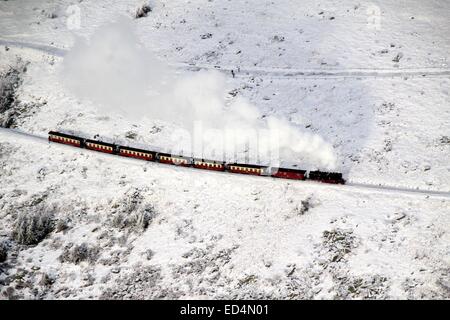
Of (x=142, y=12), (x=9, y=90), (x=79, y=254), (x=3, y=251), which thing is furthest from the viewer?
(x=142, y=12)

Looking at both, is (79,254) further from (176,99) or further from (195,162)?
(176,99)

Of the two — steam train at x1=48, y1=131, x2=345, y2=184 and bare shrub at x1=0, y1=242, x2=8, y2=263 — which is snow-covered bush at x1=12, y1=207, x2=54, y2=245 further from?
steam train at x1=48, y1=131, x2=345, y2=184

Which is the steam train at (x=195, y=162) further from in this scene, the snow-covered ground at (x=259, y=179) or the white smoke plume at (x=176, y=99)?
the white smoke plume at (x=176, y=99)

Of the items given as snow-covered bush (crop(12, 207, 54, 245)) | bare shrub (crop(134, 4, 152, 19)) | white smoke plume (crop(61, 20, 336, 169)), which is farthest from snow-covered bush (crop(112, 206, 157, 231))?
bare shrub (crop(134, 4, 152, 19))

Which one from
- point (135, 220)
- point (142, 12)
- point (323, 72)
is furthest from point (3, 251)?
point (142, 12)

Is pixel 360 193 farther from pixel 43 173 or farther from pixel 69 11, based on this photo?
pixel 69 11

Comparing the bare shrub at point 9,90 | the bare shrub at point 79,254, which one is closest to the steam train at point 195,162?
the bare shrub at point 9,90

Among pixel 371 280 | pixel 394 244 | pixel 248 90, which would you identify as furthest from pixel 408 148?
pixel 248 90
